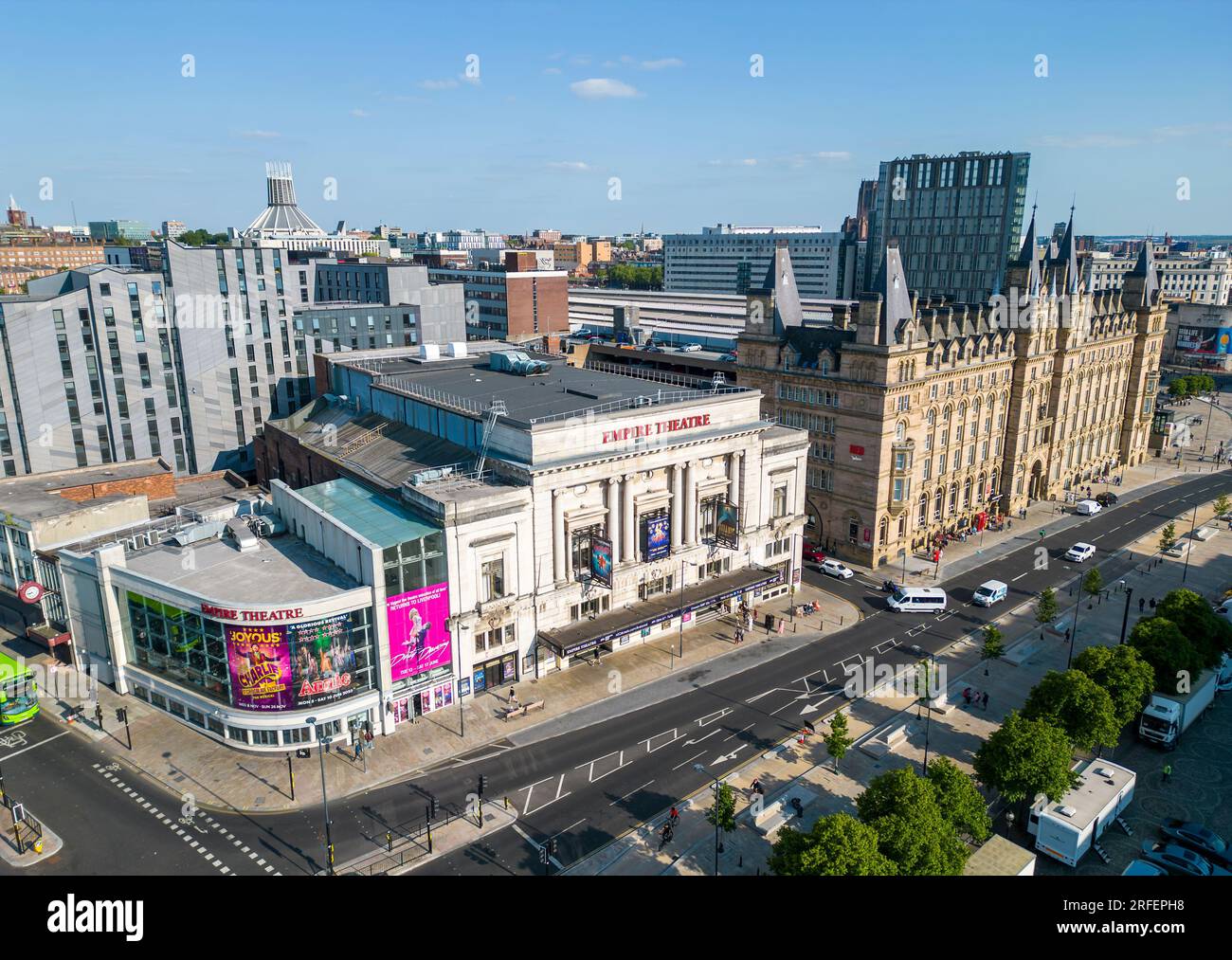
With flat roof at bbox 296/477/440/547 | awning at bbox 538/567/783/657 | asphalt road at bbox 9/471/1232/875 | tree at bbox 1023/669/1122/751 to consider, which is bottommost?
asphalt road at bbox 9/471/1232/875

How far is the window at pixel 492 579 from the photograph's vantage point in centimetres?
6359

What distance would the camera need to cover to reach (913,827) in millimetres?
40500

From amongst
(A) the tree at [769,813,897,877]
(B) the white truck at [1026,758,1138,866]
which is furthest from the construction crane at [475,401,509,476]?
(B) the white truck at [1026,758,1138,866]

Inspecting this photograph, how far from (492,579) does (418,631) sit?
707 cm

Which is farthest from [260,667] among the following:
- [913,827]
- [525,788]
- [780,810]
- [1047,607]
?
[1047,607]

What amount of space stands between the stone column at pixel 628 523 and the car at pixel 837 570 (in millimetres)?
28002

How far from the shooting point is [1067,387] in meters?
114

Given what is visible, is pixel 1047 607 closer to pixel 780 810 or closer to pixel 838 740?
A: pixel 838 740

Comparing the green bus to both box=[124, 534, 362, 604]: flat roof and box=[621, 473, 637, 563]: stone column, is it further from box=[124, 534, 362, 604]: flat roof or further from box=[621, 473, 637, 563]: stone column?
box=[621, 473, 637, 563]: stone column

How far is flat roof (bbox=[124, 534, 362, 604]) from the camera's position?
5778cm

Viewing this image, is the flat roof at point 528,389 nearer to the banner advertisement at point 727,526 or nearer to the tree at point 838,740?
the banner advertisement at point 727,526

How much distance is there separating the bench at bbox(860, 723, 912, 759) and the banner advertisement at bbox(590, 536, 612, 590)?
22.9 meters
